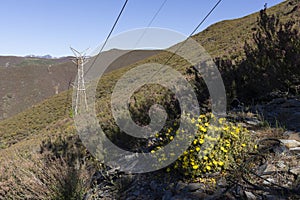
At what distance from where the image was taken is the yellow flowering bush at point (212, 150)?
10.3ft

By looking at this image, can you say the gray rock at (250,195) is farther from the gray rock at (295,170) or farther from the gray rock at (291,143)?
the gray rock at (291,143)

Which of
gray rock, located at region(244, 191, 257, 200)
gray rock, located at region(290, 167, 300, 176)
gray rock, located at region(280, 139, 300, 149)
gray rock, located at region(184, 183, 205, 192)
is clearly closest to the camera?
gray rock, located at region(244, 191, 257, 200)

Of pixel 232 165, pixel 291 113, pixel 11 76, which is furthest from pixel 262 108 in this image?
pixel 11 76

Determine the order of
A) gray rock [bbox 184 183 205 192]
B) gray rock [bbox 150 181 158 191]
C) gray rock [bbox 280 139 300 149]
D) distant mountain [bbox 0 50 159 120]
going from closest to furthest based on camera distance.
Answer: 1. gray rock [bbox 184 183 205 192]
2. gray rock [bbox 280 139 300 149]
3. gray rock [bbox 150 181 158 191]
4. distant mountain [bbox 0 50 159 120]

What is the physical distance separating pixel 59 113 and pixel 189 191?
1253 inches

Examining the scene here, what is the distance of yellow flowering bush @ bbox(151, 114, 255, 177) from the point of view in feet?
Result: 10.3

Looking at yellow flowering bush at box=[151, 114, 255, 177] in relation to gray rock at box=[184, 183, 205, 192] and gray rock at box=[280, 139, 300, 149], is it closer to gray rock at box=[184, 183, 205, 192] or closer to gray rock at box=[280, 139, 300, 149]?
gray rock at box=[184, 183, 205, 192]

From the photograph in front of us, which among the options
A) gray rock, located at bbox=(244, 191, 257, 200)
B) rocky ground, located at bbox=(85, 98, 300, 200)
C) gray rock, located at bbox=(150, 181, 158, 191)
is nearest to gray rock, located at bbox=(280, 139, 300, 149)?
rocky ground, located at bbox=(85, 98, 300, 200)

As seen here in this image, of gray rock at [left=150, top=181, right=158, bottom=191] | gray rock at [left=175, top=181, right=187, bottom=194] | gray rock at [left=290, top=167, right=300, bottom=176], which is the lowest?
gray rock at [left=150, top=181, right=158, bottom=191]

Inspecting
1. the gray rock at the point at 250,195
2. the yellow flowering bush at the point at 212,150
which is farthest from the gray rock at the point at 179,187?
the gray rock at the point at 250,195

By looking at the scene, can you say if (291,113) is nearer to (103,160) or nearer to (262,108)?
(262,108)

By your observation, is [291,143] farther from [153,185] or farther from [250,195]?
[153,185]

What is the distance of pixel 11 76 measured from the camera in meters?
78.4

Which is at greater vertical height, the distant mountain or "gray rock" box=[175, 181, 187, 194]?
the distant mountain
